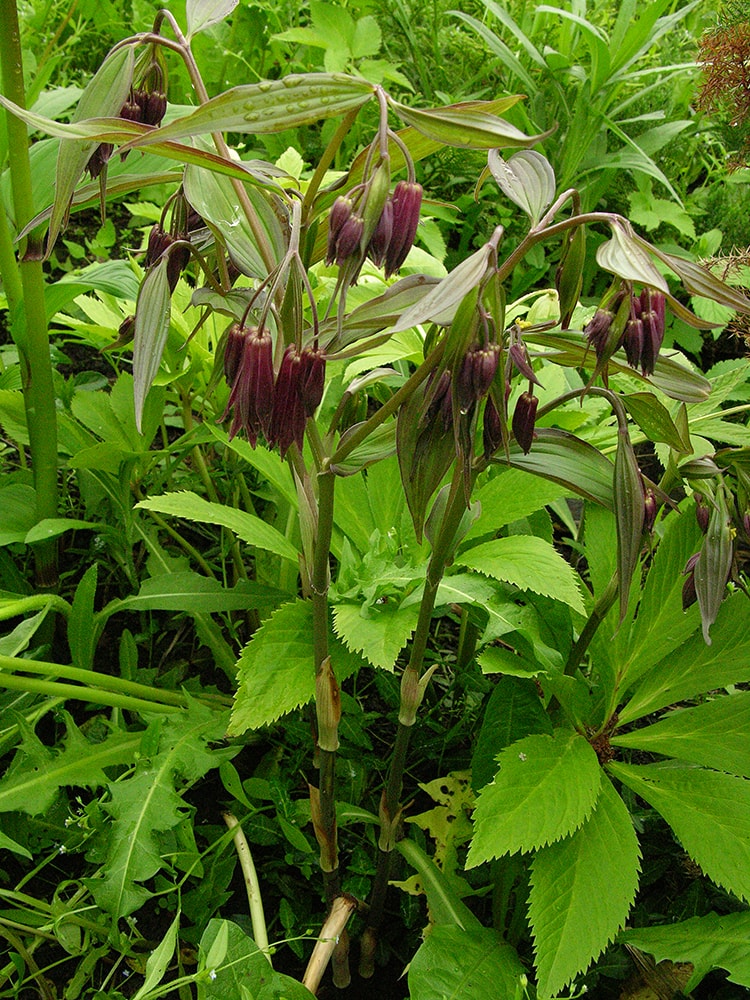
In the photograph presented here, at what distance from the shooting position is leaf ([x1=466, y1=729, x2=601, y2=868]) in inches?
35.4

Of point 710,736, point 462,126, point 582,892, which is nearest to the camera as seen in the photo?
point 462,126

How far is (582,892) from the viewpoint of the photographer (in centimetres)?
93

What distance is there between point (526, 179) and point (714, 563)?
44 cm

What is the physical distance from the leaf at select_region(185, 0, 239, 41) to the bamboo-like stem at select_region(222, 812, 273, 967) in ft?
3.16

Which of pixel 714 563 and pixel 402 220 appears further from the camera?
pixel 714 563

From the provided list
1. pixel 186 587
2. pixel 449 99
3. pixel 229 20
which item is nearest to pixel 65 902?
pixel 186 587

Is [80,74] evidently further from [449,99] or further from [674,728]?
[674,728]

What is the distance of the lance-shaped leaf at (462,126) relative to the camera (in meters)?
0.58

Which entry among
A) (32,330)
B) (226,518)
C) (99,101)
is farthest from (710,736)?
(32,330)

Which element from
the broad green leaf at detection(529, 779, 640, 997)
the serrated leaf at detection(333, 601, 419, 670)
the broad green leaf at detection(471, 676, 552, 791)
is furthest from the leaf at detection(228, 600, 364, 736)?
the broad green leaf at detection(529, 779, 640, 997)

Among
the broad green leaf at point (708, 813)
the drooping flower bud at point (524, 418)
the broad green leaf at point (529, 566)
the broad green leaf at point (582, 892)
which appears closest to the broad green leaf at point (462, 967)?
the broad green leaf at point (582, 892)

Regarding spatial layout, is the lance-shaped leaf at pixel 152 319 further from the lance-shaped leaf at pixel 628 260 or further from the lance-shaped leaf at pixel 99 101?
the lance-shaped leaf at pixel 628 260

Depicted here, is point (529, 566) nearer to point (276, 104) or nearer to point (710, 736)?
point (710, 736)

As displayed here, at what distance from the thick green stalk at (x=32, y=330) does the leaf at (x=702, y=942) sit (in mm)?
1031
